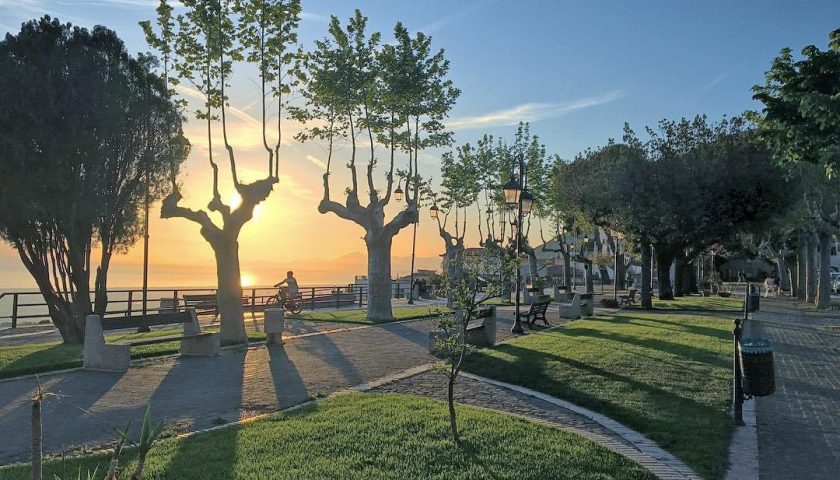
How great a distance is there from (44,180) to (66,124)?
1318 mm

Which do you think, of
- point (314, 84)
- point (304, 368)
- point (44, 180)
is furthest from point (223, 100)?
point (304, 368)

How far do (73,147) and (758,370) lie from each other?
547 inches

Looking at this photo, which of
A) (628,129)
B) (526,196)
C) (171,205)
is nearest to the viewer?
(171,205)

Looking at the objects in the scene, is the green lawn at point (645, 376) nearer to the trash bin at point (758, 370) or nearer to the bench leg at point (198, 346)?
the trash bin at point (758, 370)

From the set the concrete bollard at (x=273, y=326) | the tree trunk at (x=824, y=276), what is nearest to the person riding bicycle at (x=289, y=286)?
the concrete bollard at (x=273, y=326)

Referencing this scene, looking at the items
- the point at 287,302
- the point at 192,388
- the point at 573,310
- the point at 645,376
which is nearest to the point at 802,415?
the point at 645,376

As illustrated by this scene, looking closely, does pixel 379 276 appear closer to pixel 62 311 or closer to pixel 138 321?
pixel 62 311

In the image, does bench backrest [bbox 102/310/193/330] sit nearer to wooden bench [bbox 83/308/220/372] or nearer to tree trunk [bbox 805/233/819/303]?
wooden bench [bbox 83/308/220/372]

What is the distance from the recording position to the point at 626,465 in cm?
536

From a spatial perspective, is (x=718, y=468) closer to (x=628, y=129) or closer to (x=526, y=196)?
(x=526, y=196)

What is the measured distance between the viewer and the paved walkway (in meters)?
5.61

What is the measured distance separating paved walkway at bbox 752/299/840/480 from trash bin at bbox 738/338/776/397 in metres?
0.43

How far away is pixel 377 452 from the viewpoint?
5457 millimetres

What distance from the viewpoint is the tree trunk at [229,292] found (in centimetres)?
1448
